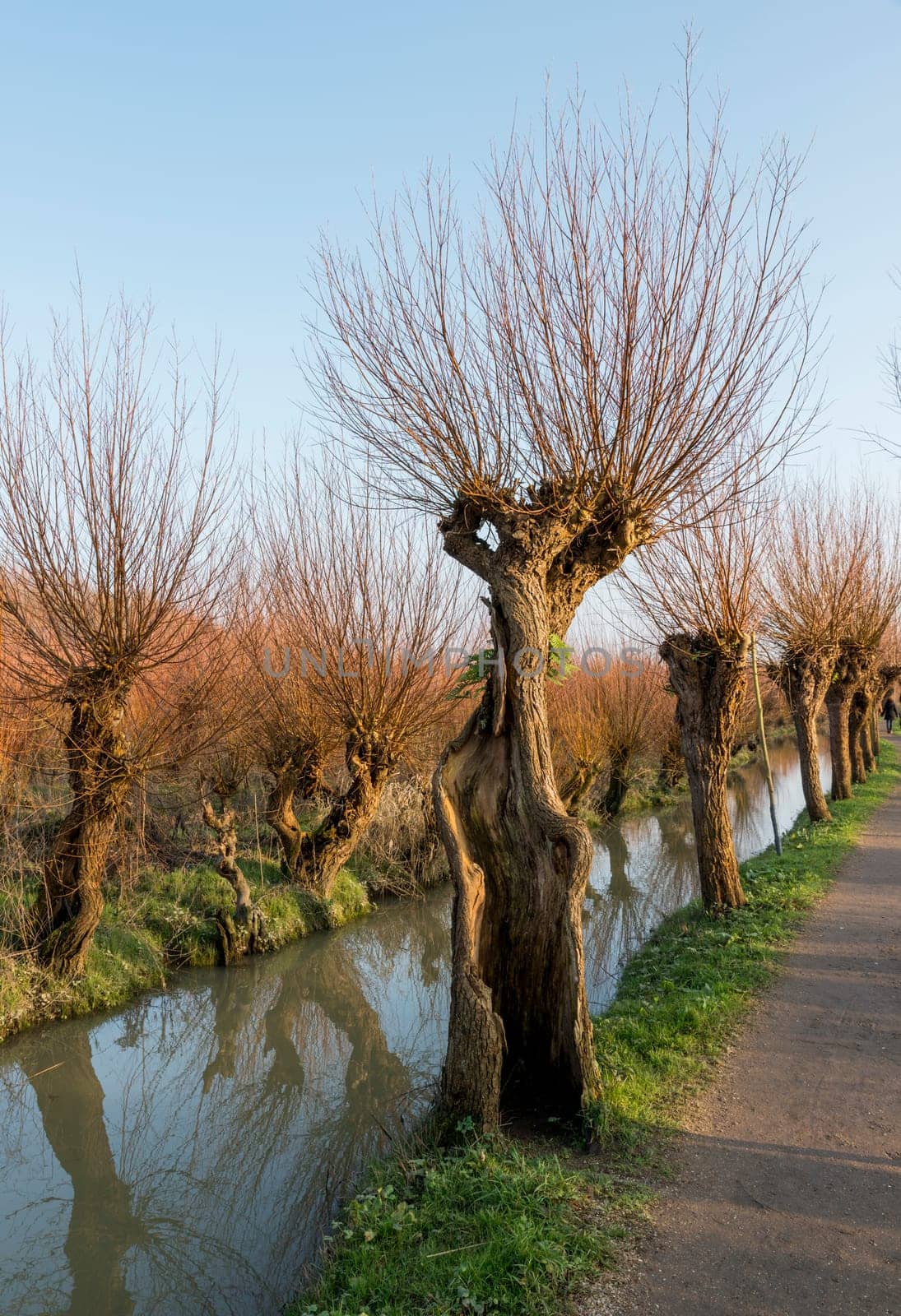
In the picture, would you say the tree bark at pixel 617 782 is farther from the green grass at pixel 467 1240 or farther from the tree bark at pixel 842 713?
the green grass at pixel 467 1240

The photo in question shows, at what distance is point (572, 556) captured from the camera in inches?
248

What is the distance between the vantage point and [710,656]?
9.88 m

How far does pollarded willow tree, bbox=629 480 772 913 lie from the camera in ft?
31.8

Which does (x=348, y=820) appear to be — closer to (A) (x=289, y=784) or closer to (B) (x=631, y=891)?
(A) (x=289, y=784)

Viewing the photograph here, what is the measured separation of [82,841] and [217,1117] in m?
3.18

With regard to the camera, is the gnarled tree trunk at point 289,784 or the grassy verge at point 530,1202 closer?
the grassy verge at point 530,1202

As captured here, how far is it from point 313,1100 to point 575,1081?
3.12 meters

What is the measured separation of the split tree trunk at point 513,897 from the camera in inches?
197

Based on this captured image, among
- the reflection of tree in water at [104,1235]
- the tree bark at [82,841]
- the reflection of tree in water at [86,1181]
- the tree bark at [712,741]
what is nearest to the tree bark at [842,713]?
the tree bark at [712,741]

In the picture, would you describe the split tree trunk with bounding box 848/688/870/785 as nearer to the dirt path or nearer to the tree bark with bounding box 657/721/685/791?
the tree bark with bounding box 657/721/685/791

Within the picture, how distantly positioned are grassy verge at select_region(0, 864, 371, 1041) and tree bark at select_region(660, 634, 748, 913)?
5.52 metres

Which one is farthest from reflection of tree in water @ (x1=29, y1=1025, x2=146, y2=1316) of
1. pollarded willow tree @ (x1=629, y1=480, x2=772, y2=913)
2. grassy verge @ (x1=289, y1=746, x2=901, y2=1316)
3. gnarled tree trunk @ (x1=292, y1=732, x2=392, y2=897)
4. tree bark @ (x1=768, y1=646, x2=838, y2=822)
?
tree bark @ (x1=768, y1=646, x2=838, y2=822)

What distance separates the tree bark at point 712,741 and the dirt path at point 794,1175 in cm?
222

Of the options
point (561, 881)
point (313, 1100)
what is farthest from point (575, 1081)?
point (313, 1100)
